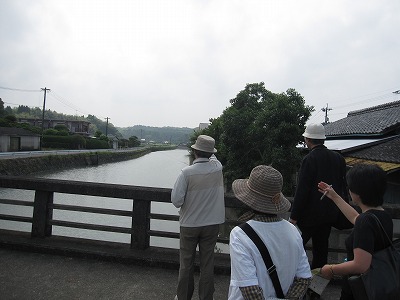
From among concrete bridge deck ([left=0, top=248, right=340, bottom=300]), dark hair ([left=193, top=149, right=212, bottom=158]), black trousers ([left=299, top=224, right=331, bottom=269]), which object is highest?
dark hair ([left=193, top=149, right=212, bottom=158])

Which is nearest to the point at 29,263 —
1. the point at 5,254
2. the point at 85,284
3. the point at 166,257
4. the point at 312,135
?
the point at 5,254

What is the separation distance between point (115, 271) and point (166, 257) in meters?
0.61

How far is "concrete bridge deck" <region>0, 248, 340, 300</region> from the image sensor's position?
2922 millimetres

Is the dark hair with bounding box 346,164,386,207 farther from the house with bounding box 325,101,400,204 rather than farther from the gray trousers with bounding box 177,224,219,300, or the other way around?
the house with bounding box 325,101,400,204

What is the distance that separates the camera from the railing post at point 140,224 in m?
3.75

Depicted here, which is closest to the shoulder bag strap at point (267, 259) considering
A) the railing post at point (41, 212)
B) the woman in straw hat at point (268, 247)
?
the woman in straw hat at point (268, 247)

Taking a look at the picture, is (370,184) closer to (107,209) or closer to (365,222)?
(365,222)

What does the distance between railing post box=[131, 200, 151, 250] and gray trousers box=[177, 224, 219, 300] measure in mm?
1193

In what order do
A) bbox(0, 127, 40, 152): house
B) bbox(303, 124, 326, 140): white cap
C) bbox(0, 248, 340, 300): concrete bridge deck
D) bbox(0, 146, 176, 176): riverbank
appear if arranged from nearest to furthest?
bbox(303, 124, 326, 140): white cap → bbox(0, 248, 340, 300): concrete bridge deck → bbox(0, 146, 176, 176): riverbank → bbox(0, 127, 40, 152): house

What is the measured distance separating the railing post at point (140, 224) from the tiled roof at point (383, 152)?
5570mm

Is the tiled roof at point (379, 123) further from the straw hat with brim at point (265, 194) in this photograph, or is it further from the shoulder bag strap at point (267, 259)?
the shoulder bag strap at point (267, 259)

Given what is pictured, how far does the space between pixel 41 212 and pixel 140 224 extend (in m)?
1.41

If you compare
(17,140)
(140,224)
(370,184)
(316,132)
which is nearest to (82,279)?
(140,224)

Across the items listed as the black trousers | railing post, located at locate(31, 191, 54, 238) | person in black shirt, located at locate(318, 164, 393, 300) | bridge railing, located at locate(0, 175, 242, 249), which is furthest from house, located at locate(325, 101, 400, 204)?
railing post, located at locate(31, 191, 54, 238)
